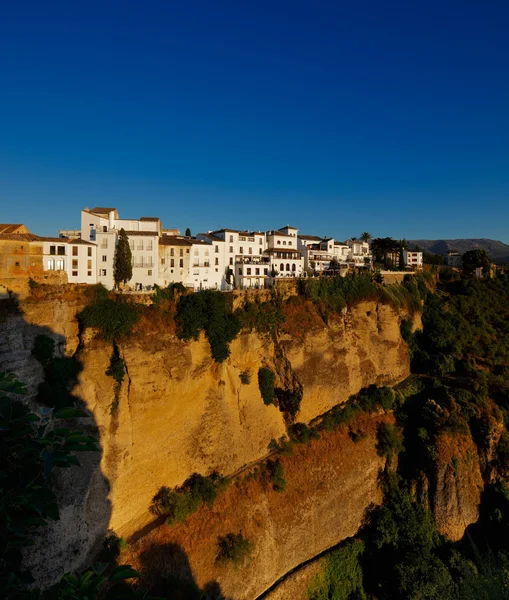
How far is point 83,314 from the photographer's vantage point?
659 inches

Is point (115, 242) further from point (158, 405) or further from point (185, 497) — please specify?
point (185, 497)

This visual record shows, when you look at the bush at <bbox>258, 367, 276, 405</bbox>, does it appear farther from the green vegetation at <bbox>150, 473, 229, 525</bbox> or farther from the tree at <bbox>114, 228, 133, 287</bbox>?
the tree at <bbox>114, 228, 133, 287</bbox>

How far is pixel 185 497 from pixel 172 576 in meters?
2.89

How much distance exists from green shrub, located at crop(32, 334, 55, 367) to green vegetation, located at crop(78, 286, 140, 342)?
5.47 feet

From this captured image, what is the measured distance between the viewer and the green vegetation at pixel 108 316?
1675 cm

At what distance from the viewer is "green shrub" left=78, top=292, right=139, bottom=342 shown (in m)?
16.8

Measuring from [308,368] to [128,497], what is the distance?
11.4 metres

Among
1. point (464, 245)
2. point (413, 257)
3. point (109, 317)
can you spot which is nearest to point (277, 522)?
point (109, 317)

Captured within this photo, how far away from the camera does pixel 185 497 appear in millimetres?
17156

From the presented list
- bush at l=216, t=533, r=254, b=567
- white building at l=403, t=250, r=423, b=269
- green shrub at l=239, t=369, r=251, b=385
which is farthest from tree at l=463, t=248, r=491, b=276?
bush at l=216, t=533, r=254, b=567

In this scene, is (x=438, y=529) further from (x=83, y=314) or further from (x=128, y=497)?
(x=83, y=314)

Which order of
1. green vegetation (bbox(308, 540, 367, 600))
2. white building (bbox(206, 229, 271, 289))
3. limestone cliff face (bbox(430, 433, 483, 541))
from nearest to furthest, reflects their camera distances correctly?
green vegetation (bbox(308, 540, 367, 600)) → limestone cliff face (bbox(430, 433, 483, 541)) → white building (bbox(206, 229, 271, 289))

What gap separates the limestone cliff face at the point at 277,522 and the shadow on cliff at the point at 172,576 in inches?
1.3

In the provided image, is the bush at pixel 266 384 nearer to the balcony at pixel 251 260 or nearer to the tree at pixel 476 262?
the balcony at pixel 251 260
